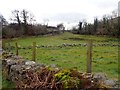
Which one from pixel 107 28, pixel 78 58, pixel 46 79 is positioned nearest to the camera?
pixel 46 79

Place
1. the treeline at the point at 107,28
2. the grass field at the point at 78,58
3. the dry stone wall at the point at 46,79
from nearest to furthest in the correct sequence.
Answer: the dry stone wall at the point at 46,79 → the grass field at the point at 78,58 → the treeline at the point at 107,28

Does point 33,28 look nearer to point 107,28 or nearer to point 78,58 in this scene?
point 107,28

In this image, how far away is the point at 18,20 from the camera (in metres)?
55.9

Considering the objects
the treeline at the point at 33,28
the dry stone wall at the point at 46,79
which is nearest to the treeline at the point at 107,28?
the treeline at the point at 33,28

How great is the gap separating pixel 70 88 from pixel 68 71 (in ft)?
1.95

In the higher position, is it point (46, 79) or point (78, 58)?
point (46, 79)

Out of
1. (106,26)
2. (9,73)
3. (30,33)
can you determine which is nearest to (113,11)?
(106,26)

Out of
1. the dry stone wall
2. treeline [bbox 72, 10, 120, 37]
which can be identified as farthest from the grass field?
treeline [bbox 72, 10, 120, 37]

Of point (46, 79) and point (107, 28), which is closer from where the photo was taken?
point (46, 79)

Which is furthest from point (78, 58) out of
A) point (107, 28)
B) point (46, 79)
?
point (107, 28)

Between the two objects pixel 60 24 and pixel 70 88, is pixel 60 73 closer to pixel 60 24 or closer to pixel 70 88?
pixel 70 88

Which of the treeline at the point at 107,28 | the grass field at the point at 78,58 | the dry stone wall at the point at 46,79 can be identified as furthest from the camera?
the treeline at the point at 107,28

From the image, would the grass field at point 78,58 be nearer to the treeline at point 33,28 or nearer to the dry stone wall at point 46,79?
the dry stone wall at point 46,79

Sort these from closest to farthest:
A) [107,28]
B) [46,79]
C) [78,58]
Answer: [46,79]
[78,58]
[107,28]
